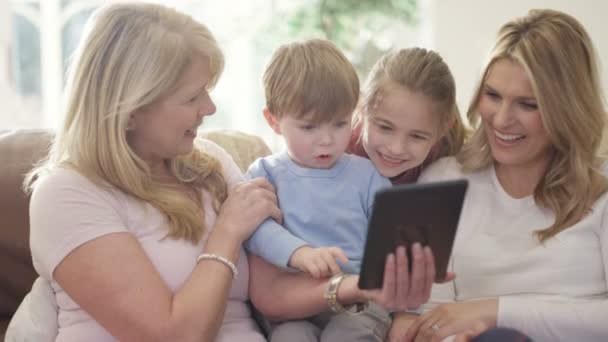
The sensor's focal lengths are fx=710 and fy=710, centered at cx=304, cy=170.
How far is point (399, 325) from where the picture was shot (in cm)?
169

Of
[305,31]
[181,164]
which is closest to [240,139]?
[181,164]

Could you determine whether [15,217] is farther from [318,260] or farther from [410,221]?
[410,221]

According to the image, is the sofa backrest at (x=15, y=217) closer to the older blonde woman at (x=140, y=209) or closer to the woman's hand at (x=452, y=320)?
the older blonde woman at (x=140, y=209)

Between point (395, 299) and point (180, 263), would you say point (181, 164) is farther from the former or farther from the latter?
point (395, 299)

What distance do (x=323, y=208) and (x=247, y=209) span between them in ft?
0.58

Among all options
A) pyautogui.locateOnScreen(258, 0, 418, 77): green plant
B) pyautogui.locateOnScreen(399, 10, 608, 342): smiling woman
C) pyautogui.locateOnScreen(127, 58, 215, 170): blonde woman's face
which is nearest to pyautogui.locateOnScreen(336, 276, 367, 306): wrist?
pyautogui.locateOnScreen(399, 10, 608, 342): smiling woman

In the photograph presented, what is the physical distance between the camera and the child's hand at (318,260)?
1.45m

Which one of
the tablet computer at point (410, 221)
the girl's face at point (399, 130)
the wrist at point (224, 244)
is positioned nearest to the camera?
the tablet computer at point (410, 221)

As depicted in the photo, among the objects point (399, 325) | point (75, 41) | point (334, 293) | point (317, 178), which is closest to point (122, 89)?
point (317, 178)

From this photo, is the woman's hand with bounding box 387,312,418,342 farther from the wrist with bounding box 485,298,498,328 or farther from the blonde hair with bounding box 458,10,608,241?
the blonde hair with bounding box 458,10,608,241

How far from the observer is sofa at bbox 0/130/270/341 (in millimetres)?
1933

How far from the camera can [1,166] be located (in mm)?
1973

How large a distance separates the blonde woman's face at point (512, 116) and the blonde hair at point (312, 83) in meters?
0.36

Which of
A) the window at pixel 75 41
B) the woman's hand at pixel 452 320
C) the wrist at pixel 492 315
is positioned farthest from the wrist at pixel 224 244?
the window at pixel 75 41
